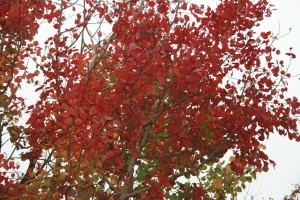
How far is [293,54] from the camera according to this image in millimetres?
5539

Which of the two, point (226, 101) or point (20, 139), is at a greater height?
point (226, 101)

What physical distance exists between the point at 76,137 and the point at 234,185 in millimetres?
4177

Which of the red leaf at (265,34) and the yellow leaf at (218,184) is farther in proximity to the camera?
the yellow leaf at (218,184)

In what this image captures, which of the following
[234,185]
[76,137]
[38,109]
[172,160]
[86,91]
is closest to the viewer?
[76,137]

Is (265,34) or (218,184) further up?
(265,34)

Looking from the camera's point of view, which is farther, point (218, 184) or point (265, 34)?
point (218, 184)

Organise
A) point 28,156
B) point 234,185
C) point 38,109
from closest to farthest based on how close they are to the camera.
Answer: point 28,156
point 38,109
point 234,185

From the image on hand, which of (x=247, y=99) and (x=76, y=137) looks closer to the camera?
(x=76, y=137)

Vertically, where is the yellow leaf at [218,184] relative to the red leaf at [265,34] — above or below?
below

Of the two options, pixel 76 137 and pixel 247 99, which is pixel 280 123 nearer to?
pixel 247 99

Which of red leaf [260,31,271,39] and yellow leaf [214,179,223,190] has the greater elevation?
red leaf [260,31,271,39]

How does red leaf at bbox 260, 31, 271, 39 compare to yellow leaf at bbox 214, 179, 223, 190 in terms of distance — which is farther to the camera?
yellow leaf at bbox 214, 179, 223, 190

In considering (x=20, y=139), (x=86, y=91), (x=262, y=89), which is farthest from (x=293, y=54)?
Result: (x=20, y=139)

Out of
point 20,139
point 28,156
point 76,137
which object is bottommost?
point 76,137
